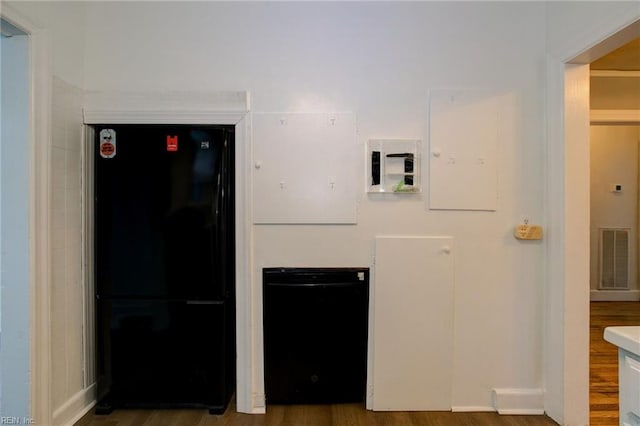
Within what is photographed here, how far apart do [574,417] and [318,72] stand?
246 cm

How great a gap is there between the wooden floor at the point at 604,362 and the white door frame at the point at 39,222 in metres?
3.00

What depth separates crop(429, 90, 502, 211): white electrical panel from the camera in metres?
Result: 2.20

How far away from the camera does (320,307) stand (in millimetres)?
2191

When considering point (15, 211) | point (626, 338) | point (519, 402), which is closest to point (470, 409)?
point (519, 402)

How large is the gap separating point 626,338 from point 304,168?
1.63 meters

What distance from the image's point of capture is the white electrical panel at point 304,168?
219 cm

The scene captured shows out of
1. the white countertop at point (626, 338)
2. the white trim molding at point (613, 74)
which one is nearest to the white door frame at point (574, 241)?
the white countertop at point (626, 338)

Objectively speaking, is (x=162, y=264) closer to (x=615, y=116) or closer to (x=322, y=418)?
(x=322, y=418)

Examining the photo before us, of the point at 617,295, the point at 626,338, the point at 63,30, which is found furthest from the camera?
the point at 617,295

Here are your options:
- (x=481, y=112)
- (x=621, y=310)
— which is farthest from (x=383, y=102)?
(x=621, y=310)

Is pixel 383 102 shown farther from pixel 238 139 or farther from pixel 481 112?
pixel 238 139

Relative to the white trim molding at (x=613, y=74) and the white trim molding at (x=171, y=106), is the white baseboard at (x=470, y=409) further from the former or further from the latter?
the white trim molding at (x=613, y=74)

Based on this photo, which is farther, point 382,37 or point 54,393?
point 382,37

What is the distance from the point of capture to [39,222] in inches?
71.4
